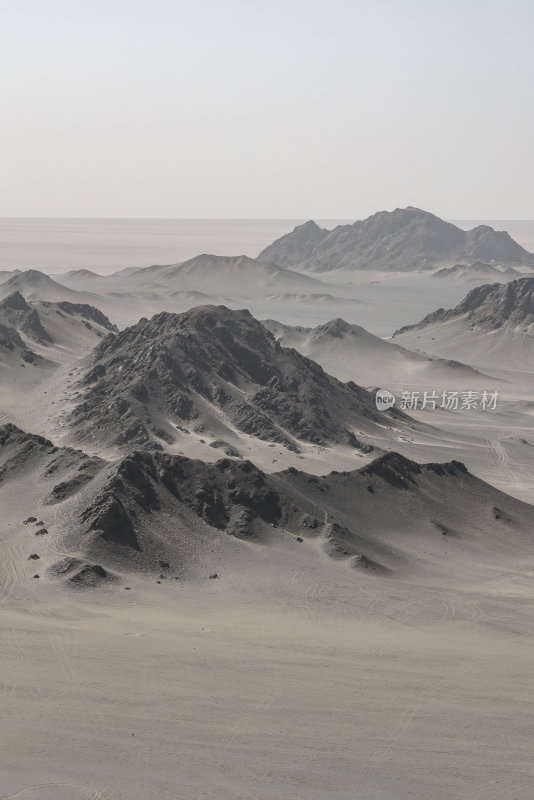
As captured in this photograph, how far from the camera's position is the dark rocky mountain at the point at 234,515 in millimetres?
74562

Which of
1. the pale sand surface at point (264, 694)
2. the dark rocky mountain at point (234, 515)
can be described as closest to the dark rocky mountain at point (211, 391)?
the dark rocky mountain at point (234, 515)

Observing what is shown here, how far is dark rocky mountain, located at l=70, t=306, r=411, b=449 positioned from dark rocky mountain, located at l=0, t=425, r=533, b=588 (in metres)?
33.2

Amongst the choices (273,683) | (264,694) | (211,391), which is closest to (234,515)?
(273,683)

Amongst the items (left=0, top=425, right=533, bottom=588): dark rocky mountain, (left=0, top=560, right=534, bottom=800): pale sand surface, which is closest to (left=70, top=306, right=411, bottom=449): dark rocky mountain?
(left=0, top=425, right=533, bottom=588): dark rocky mountain

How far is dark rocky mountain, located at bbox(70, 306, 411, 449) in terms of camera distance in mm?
132000

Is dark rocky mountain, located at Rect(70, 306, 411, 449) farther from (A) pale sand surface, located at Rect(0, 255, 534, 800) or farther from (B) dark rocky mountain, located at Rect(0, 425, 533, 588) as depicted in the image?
(A) pale sand surface, located at Rect(0, 255, 534, 800)

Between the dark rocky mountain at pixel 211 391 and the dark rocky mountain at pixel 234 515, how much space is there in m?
33.2

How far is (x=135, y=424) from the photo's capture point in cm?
12681

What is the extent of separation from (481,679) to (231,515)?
30.3m

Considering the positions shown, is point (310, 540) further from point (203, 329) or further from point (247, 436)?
point (203, 329)

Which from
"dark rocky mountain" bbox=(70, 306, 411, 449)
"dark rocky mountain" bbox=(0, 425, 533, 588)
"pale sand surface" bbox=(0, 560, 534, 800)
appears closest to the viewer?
"pale sand surface" bbox=(0, 560, 534, 800)

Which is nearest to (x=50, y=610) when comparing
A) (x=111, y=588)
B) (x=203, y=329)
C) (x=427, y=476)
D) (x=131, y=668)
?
(x=111, y=588)

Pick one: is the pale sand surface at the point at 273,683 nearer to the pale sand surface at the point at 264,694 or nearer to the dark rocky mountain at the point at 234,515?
the pale sand surface at the point at 264,694

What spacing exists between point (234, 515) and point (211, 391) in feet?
201
